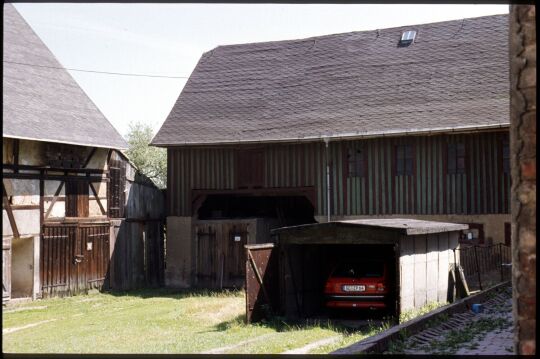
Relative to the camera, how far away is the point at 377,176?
25016 mm

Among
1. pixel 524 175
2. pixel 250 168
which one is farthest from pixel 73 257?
pixel 524 175

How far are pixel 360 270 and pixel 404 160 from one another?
7.61 meters

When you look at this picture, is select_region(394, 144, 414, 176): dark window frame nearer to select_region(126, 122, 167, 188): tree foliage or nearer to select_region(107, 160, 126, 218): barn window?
select_region(107, 160, 126, 218): barn window

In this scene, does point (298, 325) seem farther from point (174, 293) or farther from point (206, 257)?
point (206, 257)

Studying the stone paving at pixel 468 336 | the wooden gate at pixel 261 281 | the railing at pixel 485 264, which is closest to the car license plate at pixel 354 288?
the wooden gate at pixel 261 281

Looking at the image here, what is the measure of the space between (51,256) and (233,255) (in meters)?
6.61

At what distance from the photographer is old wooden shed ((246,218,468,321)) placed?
1645 centimetres

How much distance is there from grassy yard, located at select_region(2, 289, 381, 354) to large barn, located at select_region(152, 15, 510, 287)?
178 inches

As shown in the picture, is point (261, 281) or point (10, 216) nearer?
point (261, 281)

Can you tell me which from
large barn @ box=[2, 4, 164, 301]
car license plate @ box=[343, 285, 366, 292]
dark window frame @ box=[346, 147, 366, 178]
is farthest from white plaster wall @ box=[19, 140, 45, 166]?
car license plate @ box=[343, 285, 366, 292]

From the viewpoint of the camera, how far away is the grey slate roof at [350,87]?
24812 mm

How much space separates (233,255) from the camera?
87.1 feet

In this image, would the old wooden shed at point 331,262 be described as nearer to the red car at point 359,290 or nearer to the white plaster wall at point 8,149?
the red car at point 359,290

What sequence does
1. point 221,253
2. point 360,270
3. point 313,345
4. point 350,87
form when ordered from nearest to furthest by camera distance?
point 313,345
point 360,270
point 221,253
point 350,87
